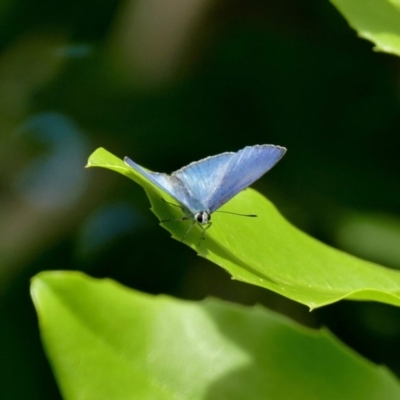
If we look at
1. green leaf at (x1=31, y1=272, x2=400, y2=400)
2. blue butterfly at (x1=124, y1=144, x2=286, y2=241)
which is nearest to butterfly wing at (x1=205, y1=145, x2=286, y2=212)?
blue butterfly at (x1=124, y1=144, x2=286, y2=241)

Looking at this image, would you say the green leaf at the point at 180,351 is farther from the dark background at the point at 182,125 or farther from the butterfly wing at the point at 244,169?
the dark background at the point at 182,125

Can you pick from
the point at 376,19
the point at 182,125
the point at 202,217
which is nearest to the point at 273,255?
the point at 202,217

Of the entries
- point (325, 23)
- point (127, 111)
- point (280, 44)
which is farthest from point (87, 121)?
point (325, 23)

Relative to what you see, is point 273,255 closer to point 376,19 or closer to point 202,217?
point 202,217

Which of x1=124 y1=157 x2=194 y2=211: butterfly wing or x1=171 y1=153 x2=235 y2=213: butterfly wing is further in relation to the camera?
x1=171 y1=153 x2=235 y2=213: butterfly wing

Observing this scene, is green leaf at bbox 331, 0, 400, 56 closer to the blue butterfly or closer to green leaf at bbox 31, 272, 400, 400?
the blue butterfly

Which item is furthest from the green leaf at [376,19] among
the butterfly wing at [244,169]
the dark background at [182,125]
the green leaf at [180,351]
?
the dark background at [182,125]
